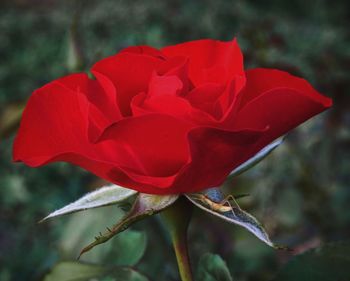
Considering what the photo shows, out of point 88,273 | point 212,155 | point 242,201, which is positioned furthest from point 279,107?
point 242,201

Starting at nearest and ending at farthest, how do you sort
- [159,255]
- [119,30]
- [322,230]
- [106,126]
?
[106,126], [159,255], [322,230], [119,30]

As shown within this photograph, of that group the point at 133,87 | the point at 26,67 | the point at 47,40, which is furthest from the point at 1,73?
the point at 133,87

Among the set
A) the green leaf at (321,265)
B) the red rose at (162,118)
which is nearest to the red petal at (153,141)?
the red rose at (162,118)

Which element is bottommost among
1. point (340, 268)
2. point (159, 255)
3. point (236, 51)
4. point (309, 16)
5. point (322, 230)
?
point (309, 16)

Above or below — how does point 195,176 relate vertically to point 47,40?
above

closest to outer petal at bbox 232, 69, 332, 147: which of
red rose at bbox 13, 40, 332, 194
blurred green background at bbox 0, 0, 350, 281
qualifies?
red rose at bbox 13, 40, 332, 194

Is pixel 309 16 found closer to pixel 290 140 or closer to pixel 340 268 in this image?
pixel 290 140

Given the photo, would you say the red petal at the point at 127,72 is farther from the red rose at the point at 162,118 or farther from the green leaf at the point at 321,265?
the green leaf at the point at 321,265
